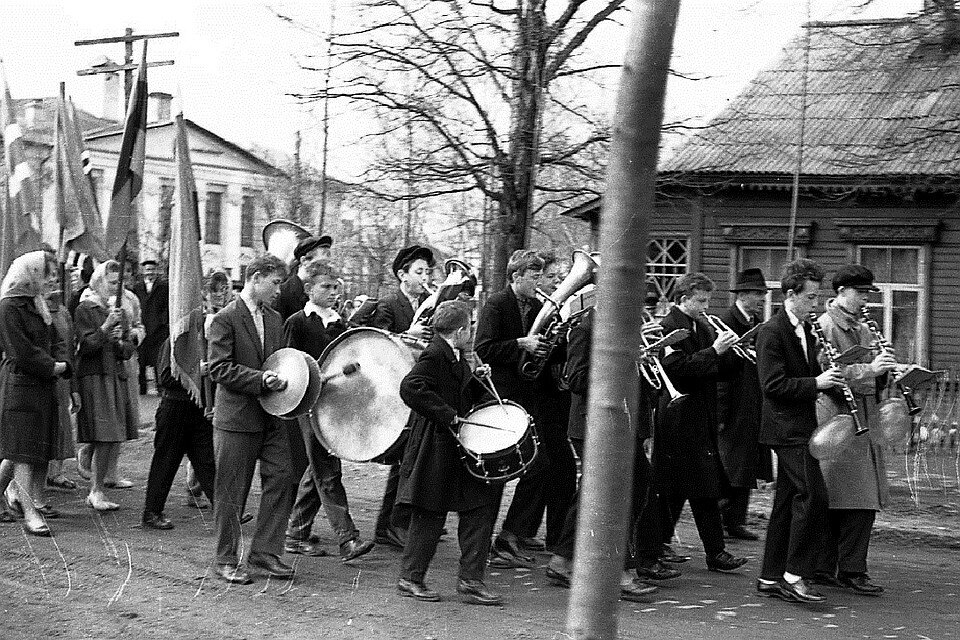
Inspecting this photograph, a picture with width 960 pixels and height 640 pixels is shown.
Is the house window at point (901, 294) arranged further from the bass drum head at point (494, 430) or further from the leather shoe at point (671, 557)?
the bass drum head at point (494, 430)

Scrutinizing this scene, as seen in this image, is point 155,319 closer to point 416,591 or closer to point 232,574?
point 232,574

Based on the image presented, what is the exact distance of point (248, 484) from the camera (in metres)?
7.69

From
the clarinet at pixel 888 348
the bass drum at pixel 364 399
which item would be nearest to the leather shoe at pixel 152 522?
the bass drum at pixel 364 399

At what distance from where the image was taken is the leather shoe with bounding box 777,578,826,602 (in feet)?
24.8

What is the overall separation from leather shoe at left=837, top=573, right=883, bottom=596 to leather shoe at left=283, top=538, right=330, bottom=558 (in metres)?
3.45

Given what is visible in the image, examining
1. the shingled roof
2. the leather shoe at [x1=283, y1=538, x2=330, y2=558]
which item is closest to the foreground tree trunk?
the leather shoe at [x1=283, y1=538, x2=330, y2=558]

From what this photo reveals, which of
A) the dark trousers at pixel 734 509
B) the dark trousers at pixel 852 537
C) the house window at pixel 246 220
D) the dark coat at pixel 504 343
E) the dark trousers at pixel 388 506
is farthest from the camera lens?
the house window at pixel 246 220

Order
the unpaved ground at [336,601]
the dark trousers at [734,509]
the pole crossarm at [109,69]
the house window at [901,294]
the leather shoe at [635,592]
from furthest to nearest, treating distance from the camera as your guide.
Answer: the house window at [901,294]
the pole crossarm at [109,69]
the dark trousers at [734,509]
the leather shoe at [635,592]
the unpaved ground at [336,601]

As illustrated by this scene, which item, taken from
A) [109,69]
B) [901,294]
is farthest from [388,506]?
[901,294]

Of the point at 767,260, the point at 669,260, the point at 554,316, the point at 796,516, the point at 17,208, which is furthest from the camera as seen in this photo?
the point at 669,260

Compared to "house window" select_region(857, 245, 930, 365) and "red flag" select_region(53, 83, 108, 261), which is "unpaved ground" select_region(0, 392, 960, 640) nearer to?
"red flag" select_region(53, 83, 108, 261)

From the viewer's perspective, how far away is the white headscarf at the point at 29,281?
351 inches

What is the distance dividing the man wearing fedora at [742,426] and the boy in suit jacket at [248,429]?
3625 mm

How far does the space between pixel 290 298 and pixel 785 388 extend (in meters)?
3.68
